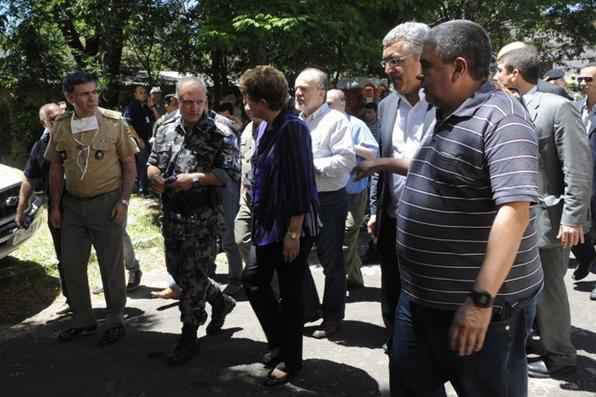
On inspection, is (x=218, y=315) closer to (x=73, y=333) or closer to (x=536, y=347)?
(x=73, y=333)

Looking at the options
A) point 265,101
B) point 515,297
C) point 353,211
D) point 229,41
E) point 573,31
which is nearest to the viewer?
point 515,297

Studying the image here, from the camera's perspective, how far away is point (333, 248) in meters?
4.42

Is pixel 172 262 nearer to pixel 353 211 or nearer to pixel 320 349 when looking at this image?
pixel 320 349

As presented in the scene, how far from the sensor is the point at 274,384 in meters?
3.61

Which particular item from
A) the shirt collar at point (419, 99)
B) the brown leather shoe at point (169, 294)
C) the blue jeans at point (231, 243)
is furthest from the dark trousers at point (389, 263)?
the brown leather shoe at point (169, 294)

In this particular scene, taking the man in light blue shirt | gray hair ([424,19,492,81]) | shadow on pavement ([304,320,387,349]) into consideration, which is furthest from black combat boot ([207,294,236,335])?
gray hair ([424,19,492,81])

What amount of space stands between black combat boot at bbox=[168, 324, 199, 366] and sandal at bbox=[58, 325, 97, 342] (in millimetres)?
906

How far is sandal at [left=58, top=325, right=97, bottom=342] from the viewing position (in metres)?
4.51

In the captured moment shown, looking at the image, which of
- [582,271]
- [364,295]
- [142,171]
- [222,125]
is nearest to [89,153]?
[222,125]

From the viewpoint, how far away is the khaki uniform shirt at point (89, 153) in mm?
4305

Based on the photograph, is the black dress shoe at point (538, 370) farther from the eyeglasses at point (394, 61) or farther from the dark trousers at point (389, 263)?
the eyeglasses at point (394, 61)

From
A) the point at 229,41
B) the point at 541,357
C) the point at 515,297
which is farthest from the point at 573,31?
the point at 515,297

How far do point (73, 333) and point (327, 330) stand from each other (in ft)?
6.44

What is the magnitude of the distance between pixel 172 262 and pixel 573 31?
2069 cm
